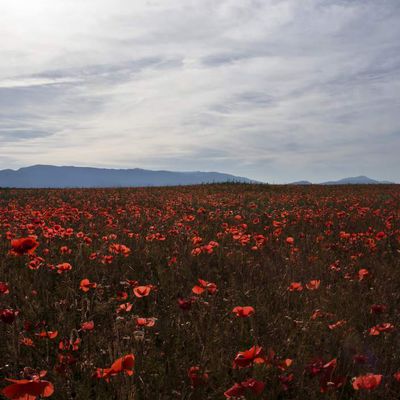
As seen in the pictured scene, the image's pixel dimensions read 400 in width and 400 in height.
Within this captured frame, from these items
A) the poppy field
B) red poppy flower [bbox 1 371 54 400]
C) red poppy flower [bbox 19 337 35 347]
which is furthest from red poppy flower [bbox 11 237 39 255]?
red poppy flower [bbox 1 371 54 400]

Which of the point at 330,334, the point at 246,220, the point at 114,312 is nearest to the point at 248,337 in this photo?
the point at 330,334

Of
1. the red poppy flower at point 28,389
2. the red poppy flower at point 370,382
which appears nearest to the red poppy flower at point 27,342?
the red poppy flower at point 28,389

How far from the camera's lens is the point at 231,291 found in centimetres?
427

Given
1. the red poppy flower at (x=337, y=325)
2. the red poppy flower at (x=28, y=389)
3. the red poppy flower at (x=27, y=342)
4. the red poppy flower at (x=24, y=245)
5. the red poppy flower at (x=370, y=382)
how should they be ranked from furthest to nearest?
the red poppy flower at (x=337, y=325), the red poppy flower at (x=27, y=342), the red poppy flower at (x=24, y=245), the red poppy flower at (x=370, y=382), the red poppy flower at (x=28, y=389)

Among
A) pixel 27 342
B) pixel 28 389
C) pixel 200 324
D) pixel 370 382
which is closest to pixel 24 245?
pixel 27 342

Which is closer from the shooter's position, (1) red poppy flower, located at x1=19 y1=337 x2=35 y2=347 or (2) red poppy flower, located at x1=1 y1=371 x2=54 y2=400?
(2) red poppy flower, located at x1=1 y1=371 x2=54 y2=400

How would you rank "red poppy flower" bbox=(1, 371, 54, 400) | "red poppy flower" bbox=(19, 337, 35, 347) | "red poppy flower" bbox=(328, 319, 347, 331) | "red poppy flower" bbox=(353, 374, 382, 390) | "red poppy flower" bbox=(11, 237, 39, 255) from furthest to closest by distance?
"red poppy flower" bbox=(328, 319, 347, 331) → "red poppy flower" bbox=(19, 337, 35, 347) → "red poppy flower" bbox=(11, 237, 39, 255) → "red poppy flower" bbox=(353, 374, 382, 390) → "red poppy flower" bbox=(1, 371, 54, 400)

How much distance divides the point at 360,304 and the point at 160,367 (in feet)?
7.62

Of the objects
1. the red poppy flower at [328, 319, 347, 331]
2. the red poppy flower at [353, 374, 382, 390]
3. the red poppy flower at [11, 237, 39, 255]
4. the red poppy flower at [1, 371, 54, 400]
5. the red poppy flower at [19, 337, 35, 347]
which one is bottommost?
the red poppy flower at [19, 337, 35, 347]

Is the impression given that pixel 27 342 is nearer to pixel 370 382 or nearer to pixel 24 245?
pixel 24 245

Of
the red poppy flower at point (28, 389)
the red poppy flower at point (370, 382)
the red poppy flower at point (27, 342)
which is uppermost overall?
the red poppy flower at point (28, 389)

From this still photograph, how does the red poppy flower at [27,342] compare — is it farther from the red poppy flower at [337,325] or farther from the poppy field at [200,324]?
the red poppy flower at [337,325]

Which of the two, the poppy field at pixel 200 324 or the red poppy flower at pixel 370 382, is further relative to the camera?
the poppy field at pixel 200 324

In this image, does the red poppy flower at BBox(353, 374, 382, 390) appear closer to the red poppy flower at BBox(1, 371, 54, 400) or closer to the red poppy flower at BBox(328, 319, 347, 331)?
the red poppy flower at BBox(328, 319, 347, 331)
